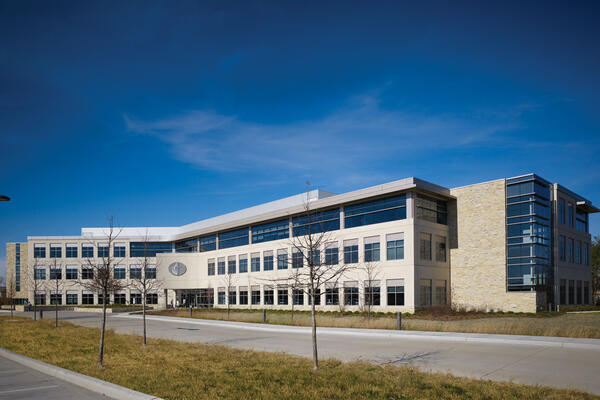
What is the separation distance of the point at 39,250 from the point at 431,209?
219ft

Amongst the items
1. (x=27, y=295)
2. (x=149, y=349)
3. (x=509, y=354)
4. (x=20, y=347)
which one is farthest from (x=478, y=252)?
(x=27, y=295)

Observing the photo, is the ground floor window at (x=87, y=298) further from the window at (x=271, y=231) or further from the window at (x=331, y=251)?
the window at (x=331, y=251)

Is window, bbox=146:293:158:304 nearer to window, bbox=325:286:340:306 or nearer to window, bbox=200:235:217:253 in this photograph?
window, bbox=200:235:217:253

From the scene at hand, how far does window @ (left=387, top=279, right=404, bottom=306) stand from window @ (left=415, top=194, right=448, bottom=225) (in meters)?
5.95

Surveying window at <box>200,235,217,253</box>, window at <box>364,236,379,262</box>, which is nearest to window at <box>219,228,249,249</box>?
window at <box>200,235,217,253</box>

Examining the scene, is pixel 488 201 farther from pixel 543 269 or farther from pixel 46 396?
pixel 46 396

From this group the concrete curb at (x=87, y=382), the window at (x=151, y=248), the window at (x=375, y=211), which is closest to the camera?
the concrete curb at (x=87, y=382)

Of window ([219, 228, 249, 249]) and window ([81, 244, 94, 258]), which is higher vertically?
window ([219, 228, 249, 249])

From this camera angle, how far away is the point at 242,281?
56219 millimetres

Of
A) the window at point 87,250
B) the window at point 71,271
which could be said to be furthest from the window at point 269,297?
the window at point 71,271

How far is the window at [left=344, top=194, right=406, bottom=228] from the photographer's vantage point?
39594 millimetres

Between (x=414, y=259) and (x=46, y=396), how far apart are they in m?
31.5

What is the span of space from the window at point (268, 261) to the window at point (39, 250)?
45.6 m

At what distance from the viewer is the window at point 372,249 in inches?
1588
